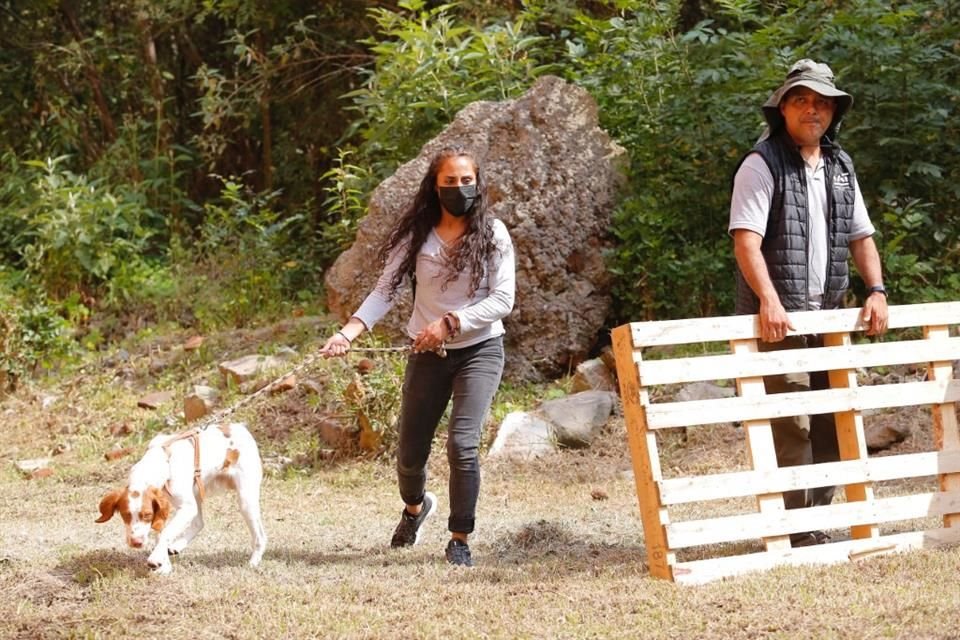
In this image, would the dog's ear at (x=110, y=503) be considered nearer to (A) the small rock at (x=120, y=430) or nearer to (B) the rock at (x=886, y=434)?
(B) the rock at (x=886, y=434)

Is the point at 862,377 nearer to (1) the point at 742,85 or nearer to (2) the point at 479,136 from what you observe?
(1) the point at 742,85

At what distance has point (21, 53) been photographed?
15125mm

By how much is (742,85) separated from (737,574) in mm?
5742

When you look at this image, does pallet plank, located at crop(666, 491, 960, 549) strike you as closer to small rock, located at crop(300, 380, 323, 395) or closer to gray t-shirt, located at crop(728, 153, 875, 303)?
gray t-shirt, located at crop(728, 153, 875, 303)

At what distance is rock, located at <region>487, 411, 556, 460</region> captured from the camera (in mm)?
8078

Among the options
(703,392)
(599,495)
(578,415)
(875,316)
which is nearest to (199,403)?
(578,415)

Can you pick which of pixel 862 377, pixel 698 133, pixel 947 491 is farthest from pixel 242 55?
pixel 947 491

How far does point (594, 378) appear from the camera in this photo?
29.2 ft

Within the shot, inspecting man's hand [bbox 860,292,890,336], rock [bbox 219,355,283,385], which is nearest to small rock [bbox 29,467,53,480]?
rock [bbox 219,355,283,385]

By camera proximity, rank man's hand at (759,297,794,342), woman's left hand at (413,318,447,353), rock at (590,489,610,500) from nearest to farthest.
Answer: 1. man's hand at (759,297,794,342)
2. woman's left hand at (413,318,447,353)
3. rock at (590,489,610,500)

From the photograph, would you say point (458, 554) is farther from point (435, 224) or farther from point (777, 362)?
point (777, 362)

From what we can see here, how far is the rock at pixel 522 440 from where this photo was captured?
8.08 m

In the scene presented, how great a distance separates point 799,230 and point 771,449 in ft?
3.14

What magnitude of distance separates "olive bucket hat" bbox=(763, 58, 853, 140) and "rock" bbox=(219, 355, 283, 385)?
230 inches
